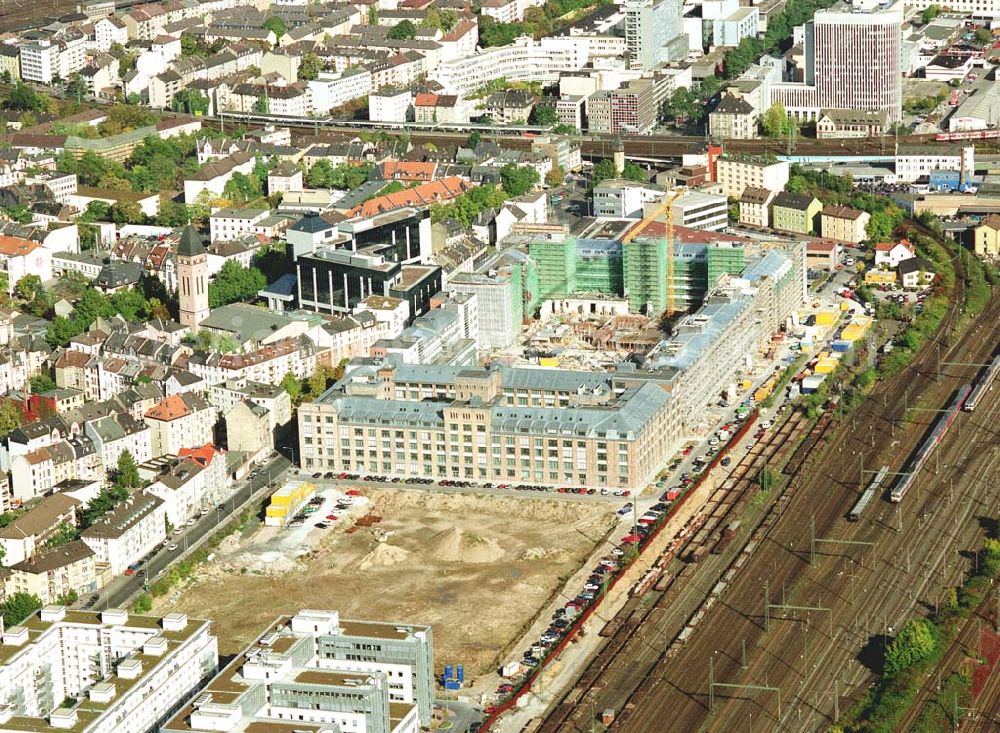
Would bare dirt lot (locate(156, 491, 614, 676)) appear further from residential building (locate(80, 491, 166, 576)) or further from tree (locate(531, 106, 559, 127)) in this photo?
tree (locate(531, 106, 559, 127))

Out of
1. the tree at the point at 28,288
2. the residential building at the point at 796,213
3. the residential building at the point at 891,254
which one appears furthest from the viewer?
the residential building at the point at 796,213

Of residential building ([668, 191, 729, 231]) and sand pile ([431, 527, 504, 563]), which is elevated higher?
residential building ([668, 191, 729, 231])

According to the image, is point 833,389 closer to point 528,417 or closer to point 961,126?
point 528,417

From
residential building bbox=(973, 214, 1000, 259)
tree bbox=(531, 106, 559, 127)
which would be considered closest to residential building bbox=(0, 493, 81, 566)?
residential building bbox=(973, 214, 1000, 259)

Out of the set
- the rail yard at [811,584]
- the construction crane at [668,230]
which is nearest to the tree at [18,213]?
the construction crane at [668,230]

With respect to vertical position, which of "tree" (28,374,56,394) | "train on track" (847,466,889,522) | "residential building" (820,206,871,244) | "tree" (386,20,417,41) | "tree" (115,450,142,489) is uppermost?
"tree" (386,20,417,41)

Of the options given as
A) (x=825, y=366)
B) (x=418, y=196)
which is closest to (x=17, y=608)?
(x=825, y=366)

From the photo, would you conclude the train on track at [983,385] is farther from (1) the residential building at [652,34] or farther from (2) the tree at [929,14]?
(2) the tree at [929,14]
